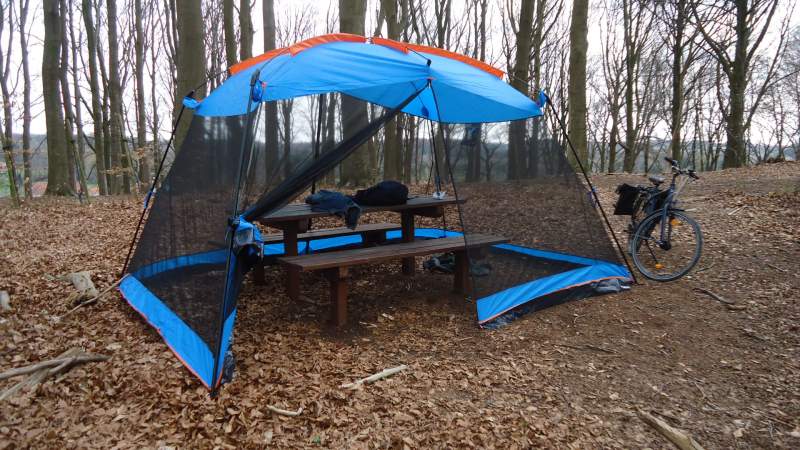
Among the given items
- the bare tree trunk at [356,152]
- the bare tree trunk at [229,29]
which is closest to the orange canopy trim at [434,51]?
the bare tree trunk at [356,152]

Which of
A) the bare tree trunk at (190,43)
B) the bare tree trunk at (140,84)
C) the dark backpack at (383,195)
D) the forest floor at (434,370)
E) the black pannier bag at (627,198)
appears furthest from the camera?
the bare tree trunk at (140,84)

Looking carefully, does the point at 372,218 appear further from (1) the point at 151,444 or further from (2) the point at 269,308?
(1) the point at 151,444

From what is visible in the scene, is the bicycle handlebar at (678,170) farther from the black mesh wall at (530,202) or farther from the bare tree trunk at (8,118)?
the bare tree trunk at (8,118)

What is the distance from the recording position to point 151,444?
90.1 inches

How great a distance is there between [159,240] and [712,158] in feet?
92.5

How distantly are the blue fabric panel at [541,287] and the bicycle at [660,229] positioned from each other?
0.35 metres

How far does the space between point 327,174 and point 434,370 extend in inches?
69.4

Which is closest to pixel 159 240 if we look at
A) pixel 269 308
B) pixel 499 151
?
pixel 269 308

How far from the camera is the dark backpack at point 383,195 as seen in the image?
433 cm

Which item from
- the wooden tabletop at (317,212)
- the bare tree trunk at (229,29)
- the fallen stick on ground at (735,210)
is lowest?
the fallen stick on ground at (735,210)

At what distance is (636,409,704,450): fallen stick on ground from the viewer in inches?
90.9

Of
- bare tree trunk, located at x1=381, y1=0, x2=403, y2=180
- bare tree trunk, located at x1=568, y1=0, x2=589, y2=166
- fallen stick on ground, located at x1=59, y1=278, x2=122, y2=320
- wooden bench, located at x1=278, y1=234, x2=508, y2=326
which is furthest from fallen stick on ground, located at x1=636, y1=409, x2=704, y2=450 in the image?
bare tree trunk, located at x1=381, y1=0, x2=403, y2=180

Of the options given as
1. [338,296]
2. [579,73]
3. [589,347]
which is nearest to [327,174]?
[338,296]

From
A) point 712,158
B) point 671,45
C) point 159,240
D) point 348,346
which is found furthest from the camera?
point 712,158
